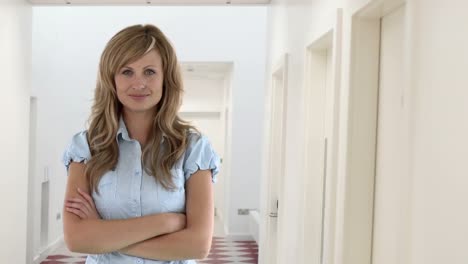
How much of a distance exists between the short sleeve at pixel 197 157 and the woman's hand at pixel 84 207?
30 centimetres

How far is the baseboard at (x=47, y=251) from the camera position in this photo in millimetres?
7965

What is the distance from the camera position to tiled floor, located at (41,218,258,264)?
8.23m

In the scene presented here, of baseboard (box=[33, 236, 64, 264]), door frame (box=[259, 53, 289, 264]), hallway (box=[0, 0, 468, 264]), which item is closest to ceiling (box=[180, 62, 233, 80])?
hallway (box=[0, 0, 468, 264])

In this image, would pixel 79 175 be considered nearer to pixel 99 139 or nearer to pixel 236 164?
pixel 99 139

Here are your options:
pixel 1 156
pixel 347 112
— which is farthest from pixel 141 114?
pixel 1 156

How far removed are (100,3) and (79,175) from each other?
409cm

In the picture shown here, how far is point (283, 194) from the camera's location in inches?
189

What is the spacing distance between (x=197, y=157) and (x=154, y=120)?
0.18 metres

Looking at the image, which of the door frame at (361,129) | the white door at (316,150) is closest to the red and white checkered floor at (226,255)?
the white door at (316,150)

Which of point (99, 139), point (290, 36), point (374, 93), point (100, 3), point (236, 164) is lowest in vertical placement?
point (236, 164)

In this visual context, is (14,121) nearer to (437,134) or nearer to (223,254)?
(437,134)

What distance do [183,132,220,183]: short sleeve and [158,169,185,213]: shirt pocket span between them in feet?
0.10

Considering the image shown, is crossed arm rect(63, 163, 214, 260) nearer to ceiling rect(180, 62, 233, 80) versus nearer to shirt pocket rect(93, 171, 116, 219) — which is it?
shirt pocket rect(93, 171, 116, 219)

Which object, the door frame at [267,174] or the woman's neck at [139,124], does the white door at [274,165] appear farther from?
the woman's neck at [139,124]
